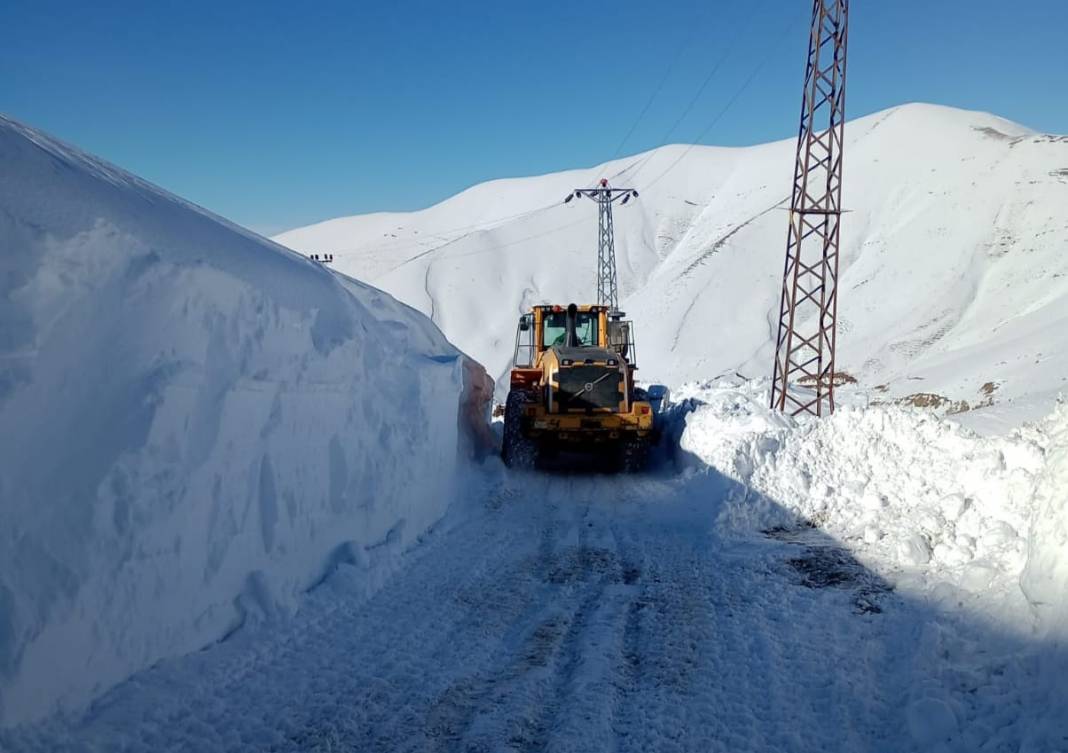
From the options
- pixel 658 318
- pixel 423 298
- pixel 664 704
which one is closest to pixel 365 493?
pixel 664 704

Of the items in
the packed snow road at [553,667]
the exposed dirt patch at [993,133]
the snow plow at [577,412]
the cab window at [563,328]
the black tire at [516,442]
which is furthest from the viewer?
the exposed dirt patch at [993,133]

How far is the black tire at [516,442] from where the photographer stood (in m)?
13.3

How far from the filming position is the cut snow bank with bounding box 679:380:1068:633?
17.1ft

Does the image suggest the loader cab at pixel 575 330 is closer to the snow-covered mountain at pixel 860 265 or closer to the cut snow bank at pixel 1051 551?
the snow-covered mountain at pixel 860 265

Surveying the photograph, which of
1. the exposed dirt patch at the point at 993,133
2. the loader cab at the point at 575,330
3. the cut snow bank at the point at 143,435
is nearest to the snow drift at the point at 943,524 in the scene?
the loader cab at the point at 575,330

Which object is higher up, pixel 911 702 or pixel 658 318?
pixel 658 318

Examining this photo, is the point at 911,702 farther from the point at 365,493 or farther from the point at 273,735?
the point at 365,493

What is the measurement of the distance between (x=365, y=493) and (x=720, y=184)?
75.8 meters

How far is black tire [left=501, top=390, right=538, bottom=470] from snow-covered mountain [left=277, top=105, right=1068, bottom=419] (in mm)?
8747

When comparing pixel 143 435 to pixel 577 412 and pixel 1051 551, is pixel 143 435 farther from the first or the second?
pixel 577 412

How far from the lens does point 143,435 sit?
447 cm

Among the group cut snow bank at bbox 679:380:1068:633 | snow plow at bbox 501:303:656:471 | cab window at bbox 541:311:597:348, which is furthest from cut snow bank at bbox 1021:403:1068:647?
cab window at bbox 541:311:597:348

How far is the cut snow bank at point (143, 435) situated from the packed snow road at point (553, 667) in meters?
0.30

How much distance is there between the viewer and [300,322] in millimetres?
6660
